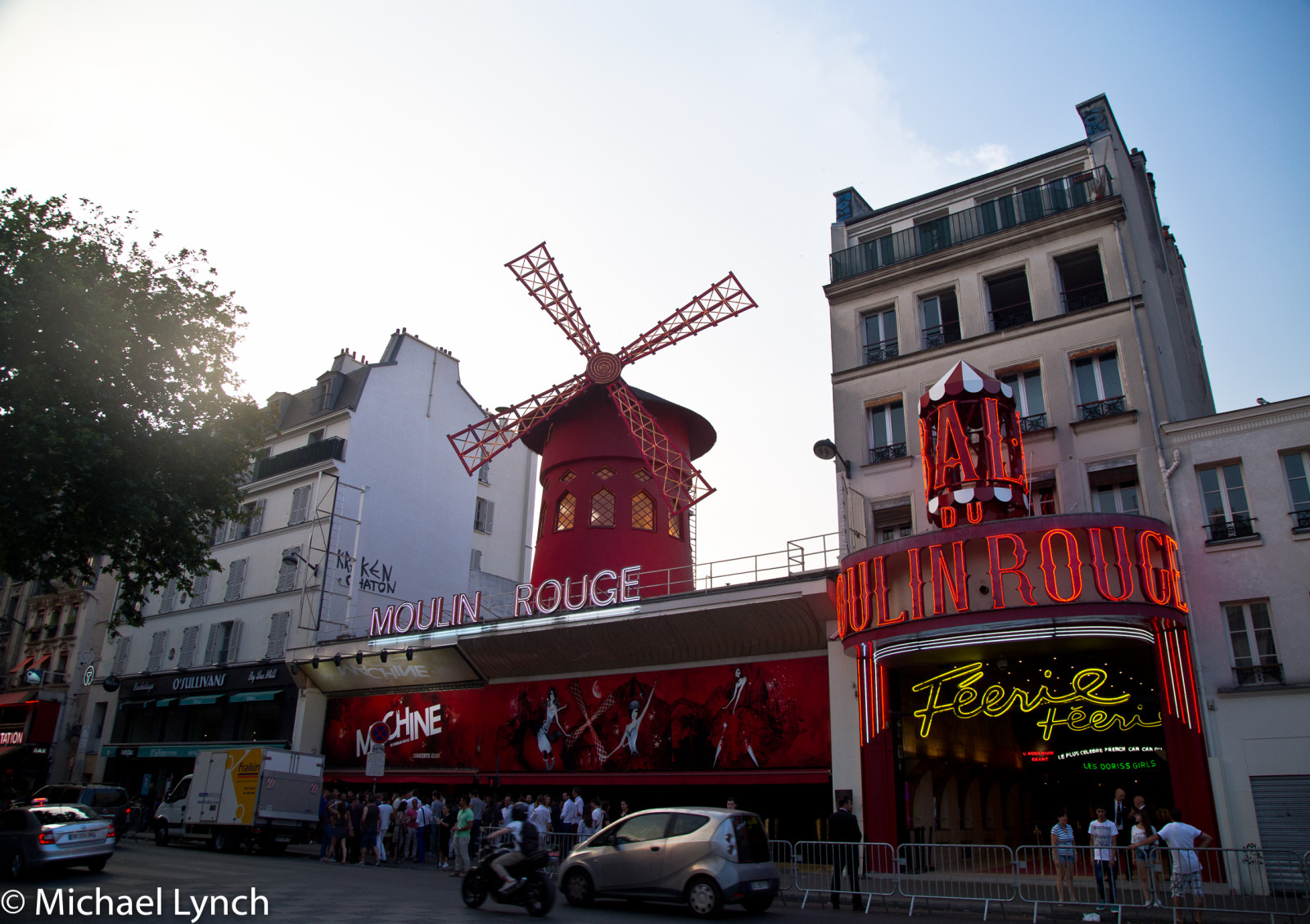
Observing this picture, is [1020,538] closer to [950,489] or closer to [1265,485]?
[950,489]

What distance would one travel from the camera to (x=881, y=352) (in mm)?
17203

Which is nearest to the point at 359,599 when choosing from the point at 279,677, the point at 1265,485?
the point at 279,677

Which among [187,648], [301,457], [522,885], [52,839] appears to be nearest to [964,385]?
[522,885]

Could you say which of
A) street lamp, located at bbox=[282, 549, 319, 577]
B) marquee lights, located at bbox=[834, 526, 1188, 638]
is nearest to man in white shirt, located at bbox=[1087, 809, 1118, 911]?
marquee lights, located at bbox=[834, 526, 1188, 638]

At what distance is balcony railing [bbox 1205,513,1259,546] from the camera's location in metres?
12.8

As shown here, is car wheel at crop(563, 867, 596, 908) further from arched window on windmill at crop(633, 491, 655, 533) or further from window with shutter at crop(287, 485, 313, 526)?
window with shutter at crop(287, 485, 313, 526)

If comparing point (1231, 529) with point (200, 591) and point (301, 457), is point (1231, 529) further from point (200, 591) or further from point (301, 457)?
point (200, 591)

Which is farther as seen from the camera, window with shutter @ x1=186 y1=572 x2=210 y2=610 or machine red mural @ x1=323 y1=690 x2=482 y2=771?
window with shutter @ x1=186 y1=572 x2=210 y2=610

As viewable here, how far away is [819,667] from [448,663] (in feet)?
30.1

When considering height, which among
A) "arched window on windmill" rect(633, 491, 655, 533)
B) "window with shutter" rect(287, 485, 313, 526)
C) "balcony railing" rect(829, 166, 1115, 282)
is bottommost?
"arched window on windmill" rect(633, 491, 655, 533)

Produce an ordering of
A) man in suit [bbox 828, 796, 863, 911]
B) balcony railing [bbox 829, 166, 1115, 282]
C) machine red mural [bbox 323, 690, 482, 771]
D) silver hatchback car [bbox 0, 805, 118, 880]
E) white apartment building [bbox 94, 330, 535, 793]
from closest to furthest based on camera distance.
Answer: silver hatchback car [bbox 0, 805, 118, 880], man in suit [bbox 828, 796, 863, 911], balcony railing [bbox 829, 166, 1115, 282], machine red mural [bbox 323, 690, 482, 771], white apartment building [bbox 94, 330, 535, 793]

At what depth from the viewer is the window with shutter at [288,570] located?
2505 centimetres

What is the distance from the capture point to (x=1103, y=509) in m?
14.1

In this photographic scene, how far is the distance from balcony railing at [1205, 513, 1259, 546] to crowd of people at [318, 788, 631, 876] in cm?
1000
